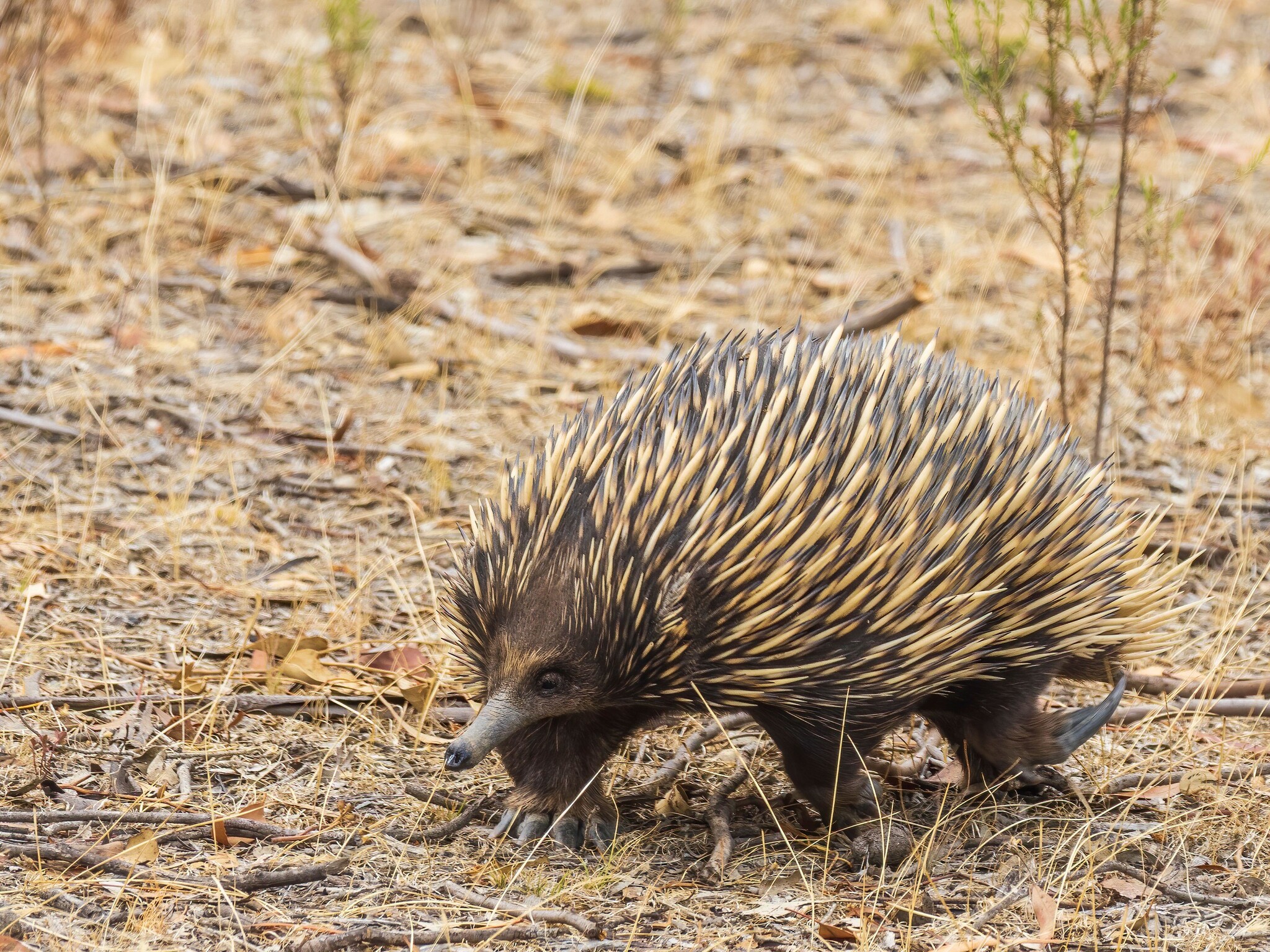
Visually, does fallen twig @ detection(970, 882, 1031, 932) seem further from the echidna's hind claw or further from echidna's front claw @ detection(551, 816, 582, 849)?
echidna's front claw @ detection(551, 816, 582, 849)

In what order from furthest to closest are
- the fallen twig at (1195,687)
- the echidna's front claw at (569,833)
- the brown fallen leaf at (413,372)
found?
the brown fallen leaf at (413,372), the fallen twig at (1195,687), the echidna's front claw at (569,833)

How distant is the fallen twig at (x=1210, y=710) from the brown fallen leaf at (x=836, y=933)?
1.30m

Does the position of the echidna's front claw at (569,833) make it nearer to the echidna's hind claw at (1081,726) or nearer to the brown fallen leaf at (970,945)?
the brown fallen leaf at (970,945)

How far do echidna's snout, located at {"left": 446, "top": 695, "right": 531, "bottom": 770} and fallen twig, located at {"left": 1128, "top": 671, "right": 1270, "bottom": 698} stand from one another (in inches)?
78.2

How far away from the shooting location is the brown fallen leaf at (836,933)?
303 cm

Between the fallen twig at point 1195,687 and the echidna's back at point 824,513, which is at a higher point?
the echidna's back at point 824,513

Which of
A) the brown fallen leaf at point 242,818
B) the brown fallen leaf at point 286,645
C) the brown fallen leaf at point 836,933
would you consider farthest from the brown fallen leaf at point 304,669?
the brown fallen leaf at point 836,933

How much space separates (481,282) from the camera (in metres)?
6.61

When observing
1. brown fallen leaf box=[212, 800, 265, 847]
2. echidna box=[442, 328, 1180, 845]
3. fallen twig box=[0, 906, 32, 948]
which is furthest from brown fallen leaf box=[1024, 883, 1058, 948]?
fallen twig box=[0, 906, 32, 948]

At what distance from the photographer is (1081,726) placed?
3688 mm

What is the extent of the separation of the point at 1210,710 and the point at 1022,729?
0.72 meters

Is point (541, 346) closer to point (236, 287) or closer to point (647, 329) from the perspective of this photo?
point (647, 329)

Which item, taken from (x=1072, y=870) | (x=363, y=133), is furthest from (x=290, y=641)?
(x=363, y=133)

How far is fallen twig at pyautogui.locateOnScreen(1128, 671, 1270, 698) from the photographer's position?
4098mm
